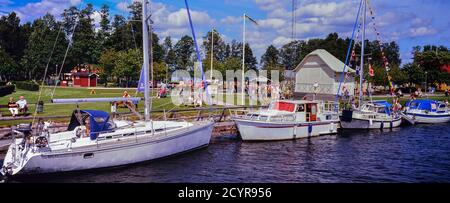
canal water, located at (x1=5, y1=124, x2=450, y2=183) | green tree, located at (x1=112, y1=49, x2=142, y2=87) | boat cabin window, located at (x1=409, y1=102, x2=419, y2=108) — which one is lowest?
canal water, located at (x1=5, y1=124, x2=450, y2=183)

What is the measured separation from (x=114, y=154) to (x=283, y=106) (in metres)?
16.5

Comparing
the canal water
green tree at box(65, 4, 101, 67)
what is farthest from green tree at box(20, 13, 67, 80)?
the canal water

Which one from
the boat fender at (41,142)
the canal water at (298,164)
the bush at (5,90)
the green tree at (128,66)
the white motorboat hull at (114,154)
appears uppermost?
the green tree at (128,66)

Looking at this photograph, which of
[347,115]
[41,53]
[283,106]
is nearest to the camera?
[283,106]

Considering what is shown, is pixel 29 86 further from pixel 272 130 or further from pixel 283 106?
pixel 272 130

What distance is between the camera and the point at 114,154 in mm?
21188

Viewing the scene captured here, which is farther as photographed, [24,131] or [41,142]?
[24,131]

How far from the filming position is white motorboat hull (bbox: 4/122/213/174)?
63.0ft

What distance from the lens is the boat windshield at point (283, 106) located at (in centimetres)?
3309

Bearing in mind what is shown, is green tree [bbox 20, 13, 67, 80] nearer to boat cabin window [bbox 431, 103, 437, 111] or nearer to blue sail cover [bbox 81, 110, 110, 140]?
blue sail cover [bbox 81, 110, 110, 140]

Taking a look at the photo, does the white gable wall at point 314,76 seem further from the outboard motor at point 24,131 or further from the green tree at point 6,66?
the green tree at point 6,66

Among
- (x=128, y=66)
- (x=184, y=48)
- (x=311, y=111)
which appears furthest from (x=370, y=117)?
(x=184, y=48)

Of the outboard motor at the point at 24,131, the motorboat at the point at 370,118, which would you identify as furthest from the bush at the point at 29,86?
the motorboat at the point at 370,118

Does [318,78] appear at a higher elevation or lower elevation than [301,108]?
higher
